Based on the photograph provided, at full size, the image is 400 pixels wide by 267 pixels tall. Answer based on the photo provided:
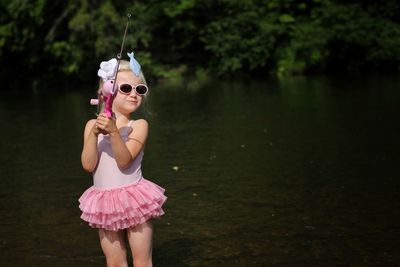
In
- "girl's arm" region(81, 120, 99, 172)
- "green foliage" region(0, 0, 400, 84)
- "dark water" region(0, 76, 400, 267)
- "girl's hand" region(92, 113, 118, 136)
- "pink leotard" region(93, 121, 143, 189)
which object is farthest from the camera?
"green foliage" region(0, 0, 400, 84)

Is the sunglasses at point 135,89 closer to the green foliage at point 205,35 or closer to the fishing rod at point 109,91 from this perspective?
the fishing rod at point 109,91

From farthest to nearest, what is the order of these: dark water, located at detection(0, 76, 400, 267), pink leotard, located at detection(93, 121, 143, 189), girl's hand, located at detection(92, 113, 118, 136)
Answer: dark water, located at detection(0, 76, 400, 267), pink leotard, located at detection(93, 121, 143, 189), girl's hand, located at detection(92, 113, 118, 136)

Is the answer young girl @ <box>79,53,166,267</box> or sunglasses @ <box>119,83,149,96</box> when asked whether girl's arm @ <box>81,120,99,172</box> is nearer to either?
young girl @ <box>79,53,166,267</box>

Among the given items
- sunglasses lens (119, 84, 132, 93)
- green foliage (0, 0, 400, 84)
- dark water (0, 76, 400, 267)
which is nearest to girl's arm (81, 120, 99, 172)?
sunglasses lens (119, 84, 132, 93)

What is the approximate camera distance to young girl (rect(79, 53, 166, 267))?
386 cm

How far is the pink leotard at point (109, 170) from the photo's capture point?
12.9ft

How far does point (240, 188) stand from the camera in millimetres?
7555

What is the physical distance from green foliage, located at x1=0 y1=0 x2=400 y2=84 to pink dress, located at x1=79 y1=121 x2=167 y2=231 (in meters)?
26.0

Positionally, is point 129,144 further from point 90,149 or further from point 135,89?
point 135,89

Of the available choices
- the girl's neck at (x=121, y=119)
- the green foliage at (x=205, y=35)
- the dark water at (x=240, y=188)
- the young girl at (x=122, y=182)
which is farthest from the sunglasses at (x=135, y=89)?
the green foliage at (x=205, y=35)

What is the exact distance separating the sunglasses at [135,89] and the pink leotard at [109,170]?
208 millimetres

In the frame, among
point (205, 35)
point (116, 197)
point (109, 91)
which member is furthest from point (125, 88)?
point (205, 35)

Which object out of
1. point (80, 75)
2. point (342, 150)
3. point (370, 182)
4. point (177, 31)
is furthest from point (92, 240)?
point (177, 31)

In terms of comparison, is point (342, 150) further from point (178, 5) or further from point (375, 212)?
point (178, 5)
